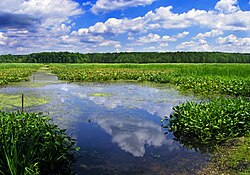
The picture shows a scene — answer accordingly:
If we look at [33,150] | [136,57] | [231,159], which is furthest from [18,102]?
[136,57]

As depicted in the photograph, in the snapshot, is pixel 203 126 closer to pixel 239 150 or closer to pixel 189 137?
pixel 189 137

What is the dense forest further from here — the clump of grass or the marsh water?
the clump of grass

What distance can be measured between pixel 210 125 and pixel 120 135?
8.77ft

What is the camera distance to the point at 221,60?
88.8 m

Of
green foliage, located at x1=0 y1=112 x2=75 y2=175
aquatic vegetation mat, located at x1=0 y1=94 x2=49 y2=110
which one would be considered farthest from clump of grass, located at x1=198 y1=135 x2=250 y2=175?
aquatic vegetation mat, located at x1=0 y1=94 x2=49 y2=110

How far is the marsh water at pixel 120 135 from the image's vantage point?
6414 mm

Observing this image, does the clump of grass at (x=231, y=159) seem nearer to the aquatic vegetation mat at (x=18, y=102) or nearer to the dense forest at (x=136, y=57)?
the aquatic vegetation mat at (x=18, y=102)

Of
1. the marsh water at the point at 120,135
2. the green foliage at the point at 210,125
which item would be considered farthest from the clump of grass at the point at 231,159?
the green foliage at the point at 210,125

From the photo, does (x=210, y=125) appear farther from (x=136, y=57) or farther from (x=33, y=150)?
(x=136, y=57)

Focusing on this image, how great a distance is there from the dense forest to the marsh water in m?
79.9

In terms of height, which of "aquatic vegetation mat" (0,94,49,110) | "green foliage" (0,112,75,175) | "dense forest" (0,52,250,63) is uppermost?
"dense forest" (0,52,250,63)

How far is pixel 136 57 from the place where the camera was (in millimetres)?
99875

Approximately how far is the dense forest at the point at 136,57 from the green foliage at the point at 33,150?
87.6 m

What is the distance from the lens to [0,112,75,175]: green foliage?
511cm
